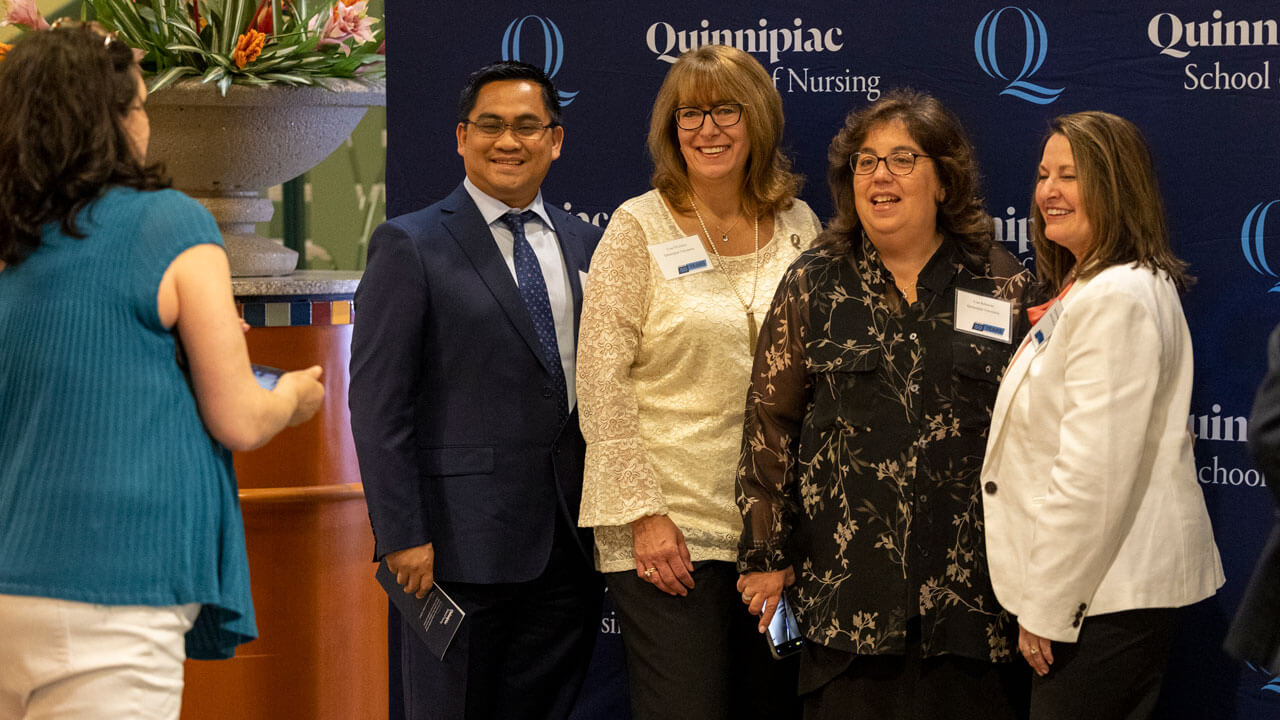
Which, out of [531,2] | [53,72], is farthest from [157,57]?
[53,72]

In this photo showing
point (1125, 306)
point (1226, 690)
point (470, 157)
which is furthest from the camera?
point (1226, 690)

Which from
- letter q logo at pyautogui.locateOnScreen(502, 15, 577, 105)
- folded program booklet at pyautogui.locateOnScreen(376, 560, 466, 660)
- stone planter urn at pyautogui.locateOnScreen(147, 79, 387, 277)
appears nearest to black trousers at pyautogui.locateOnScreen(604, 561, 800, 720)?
folded program booklet at pyautogui.locateOnScreen(376, 560, 466, 660)

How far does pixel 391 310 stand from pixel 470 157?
41 cm

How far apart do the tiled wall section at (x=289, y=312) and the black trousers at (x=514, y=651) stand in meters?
1.08

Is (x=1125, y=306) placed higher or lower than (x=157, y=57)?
lower

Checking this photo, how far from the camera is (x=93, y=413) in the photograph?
6.08 ft

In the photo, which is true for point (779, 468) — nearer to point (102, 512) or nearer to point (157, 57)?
point (102, 512)

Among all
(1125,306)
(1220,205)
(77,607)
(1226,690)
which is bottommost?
(1226,690)

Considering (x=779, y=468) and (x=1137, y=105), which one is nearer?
(x=779, y=468)

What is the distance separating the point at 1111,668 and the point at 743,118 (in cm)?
132

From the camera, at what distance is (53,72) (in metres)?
1.84

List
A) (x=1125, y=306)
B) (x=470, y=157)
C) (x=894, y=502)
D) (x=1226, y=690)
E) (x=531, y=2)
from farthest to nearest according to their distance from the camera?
1. (x=531, y=2)
2. (x=1226, y=690)
3. (x=470, y=157)
4. (x=894, y=502)
5. (x=1125, y=306)

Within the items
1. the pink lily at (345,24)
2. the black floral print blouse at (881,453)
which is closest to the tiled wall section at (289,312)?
the pink lily at (345,24)

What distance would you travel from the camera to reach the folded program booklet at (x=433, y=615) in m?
2.62
